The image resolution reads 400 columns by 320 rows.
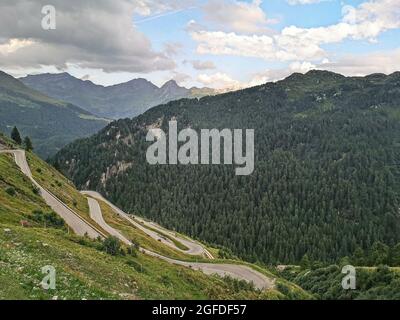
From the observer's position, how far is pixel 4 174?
300 feet

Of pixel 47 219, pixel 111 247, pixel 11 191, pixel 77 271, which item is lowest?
pixel 111 247

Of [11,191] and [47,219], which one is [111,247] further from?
[11,191]

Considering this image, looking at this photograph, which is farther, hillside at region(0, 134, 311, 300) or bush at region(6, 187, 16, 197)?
Answer: bush at region(6, 187, 16, 197)

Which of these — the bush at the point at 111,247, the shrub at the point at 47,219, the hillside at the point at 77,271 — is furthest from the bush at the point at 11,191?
the bush at the point at 111,247

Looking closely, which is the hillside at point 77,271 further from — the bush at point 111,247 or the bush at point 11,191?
the bush at point 111,247

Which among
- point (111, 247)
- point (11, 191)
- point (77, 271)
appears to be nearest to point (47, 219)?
point (11, 191)

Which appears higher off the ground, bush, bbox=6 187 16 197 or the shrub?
bush, bbox=6 187 16 197

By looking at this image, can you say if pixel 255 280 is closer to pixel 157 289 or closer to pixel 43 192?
pixel 157 289

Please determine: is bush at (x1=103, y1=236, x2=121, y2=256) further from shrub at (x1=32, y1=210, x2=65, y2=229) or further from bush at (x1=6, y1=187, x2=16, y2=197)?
bush at (x1=6, y1=187, x2=16, y2=197)

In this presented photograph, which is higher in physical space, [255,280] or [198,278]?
[198,278]

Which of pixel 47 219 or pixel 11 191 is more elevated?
pixel 11 191

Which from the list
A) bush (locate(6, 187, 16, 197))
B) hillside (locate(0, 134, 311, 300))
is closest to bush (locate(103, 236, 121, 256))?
hillside (locate(0, 134, 311, 300))
